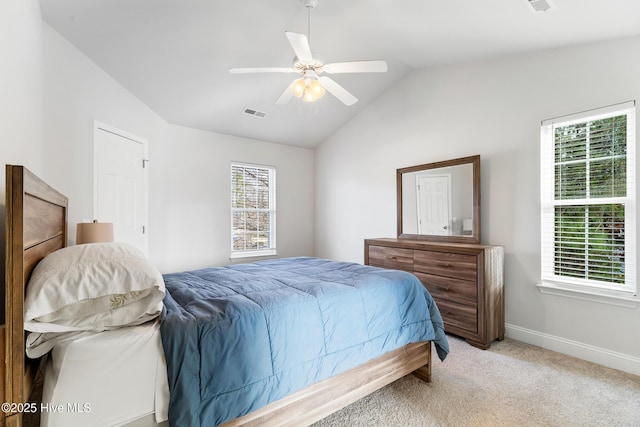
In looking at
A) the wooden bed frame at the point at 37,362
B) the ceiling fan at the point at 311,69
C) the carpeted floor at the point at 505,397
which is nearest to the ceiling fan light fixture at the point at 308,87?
the ceiling fan at the point at 311,69

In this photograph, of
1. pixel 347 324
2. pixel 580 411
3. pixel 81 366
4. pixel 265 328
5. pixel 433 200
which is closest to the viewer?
pixel 81 366

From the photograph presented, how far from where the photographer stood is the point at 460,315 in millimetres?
3012

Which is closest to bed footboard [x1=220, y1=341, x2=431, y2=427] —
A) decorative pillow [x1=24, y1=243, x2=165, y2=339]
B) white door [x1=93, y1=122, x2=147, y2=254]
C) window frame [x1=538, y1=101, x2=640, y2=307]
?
decorative pillow [x1=24, y1=243, x2=165, y2=339]

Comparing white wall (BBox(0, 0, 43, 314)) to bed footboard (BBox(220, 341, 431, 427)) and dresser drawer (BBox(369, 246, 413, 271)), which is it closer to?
bed footboard (BBox(220, 341, 431, 427))

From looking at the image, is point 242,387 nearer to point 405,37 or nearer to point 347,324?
point 347,324

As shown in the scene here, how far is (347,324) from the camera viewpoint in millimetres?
1789

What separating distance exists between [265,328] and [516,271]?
2.76 metres

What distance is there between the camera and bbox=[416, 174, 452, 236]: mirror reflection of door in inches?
140

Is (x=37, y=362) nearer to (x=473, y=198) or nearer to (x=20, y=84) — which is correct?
(x=20, y=84)

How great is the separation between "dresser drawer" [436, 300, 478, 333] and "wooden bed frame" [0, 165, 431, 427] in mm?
921

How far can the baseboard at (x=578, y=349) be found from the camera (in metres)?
2.41

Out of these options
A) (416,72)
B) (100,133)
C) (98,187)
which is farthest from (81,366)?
(416,72)

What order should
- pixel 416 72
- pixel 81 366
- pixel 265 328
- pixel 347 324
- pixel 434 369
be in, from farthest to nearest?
pixel 416 72, pixel 434 369, pixel 347 324, pixel 265 328, pixel 81 366

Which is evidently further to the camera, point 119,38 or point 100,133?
point 100,133
